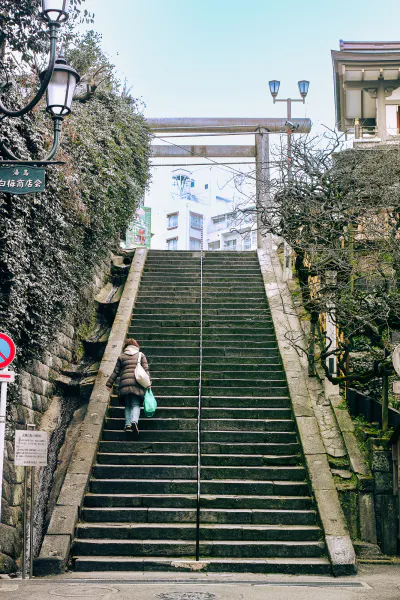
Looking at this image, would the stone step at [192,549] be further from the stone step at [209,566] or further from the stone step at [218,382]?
the stone step at [218,382]

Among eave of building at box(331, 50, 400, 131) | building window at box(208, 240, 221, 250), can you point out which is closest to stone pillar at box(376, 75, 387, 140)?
eave of building at box(331, 50, 400, 131)

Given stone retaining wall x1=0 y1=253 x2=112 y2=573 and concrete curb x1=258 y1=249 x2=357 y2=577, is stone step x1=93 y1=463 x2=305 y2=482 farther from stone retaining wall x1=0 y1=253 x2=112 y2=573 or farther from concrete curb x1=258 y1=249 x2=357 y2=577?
stone retaining wall x1=0 y1=253 x2=112 y2=573

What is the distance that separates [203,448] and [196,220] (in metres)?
40.4

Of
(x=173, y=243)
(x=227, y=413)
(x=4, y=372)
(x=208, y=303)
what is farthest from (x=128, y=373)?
(x=173, y=243)

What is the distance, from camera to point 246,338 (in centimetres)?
1268

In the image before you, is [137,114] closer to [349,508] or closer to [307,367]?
[307,367]

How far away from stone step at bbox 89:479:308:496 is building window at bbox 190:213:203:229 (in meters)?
40.5

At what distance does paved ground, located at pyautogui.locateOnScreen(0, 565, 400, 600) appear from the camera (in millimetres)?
6043

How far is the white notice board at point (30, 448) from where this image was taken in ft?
23.3

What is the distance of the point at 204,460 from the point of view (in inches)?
363

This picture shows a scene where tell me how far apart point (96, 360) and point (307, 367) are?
374cm

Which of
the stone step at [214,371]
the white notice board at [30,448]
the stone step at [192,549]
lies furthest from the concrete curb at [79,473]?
the white notice board at [30,448]

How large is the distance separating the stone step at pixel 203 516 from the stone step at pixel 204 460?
3.34 ft

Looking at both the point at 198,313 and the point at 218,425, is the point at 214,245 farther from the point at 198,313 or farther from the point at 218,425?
the point at 218,425
